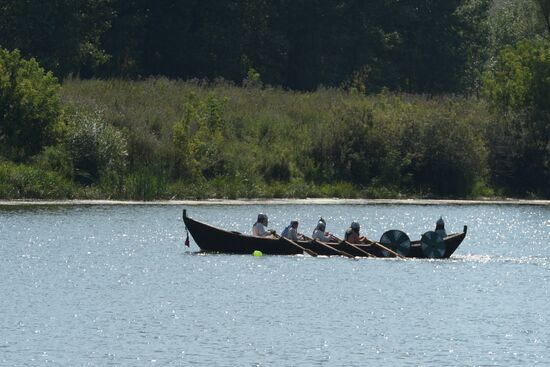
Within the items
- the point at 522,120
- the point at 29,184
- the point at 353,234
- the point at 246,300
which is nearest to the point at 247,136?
the point at 29,184

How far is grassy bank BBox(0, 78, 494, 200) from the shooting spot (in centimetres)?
7075

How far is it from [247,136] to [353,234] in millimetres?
27385

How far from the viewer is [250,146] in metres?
77.5

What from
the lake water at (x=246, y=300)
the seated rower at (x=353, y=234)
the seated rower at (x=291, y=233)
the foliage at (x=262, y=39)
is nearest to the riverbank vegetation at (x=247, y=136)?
the foliage at (x=262, y=39)

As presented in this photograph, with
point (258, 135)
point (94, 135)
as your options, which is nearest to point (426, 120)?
point (258, 135)

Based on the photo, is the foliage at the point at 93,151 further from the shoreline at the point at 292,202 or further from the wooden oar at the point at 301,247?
the wooden oar at the point at 301,247

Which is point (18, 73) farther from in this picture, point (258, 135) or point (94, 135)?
point (258, 135)

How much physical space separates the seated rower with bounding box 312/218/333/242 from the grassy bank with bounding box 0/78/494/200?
738 inches

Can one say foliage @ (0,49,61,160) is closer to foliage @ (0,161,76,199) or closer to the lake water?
foliage @ (0,161,76,199)

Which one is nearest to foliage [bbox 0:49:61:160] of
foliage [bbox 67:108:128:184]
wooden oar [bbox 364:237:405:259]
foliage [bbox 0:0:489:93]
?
foliage [bbox 67:108:128:184]

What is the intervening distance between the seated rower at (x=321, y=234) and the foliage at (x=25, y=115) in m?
20.7

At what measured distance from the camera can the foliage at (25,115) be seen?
6988 centimetres

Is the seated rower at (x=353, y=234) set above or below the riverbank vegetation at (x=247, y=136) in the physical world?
below

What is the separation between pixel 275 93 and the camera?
87.4 metres
